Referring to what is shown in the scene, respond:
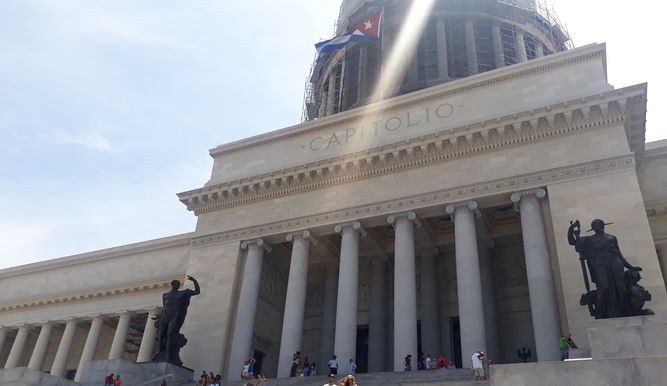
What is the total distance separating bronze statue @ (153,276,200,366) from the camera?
69.3 feet

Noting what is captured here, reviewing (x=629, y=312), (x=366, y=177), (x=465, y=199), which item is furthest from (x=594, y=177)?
(x=366, y=177)

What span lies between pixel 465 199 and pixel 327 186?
6.10 metres

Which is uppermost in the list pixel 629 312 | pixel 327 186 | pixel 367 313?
pixel 327 186

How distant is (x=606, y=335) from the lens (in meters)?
12.1

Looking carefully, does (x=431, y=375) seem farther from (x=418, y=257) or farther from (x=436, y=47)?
(x=436, y=47)

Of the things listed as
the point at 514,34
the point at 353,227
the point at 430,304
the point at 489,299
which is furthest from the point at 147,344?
the point at 514,34

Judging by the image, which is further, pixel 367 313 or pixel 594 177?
pixel 367 313

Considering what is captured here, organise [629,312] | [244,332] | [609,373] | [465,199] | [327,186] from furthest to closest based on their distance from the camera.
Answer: [327,186] → [244,332] → [465,199] → [629,312] → [609,373]

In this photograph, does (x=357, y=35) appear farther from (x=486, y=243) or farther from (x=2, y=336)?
(x=2, y=336)

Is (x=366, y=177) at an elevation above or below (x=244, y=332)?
above

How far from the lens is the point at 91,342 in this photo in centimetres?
3062

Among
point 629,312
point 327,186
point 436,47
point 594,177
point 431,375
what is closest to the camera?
point 629,312

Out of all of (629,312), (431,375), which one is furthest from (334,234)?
(629,312)

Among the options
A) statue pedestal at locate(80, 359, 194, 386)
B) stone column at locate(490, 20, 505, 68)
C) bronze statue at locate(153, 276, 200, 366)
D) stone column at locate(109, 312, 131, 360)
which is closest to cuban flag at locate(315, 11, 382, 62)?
stone column at locate(490, 20, 505, 68)
